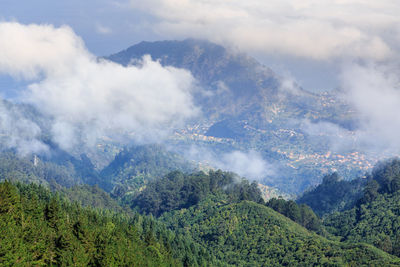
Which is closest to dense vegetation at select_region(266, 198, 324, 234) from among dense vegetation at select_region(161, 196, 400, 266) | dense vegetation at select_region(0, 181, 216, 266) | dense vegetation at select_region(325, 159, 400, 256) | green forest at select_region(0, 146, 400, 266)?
green forest at select_region(0, 146, 400, 266)

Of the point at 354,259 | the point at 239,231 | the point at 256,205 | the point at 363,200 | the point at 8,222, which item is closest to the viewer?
the point at 8,222

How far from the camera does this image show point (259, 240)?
133 m

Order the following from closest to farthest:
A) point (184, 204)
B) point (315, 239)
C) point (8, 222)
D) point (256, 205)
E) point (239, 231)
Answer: point (8, 222) < point (315, 239) < point (239, 231) < point (256, 205) < point (184, 204)

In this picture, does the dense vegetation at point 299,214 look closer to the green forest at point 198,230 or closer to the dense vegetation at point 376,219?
the green forest at point 198,230

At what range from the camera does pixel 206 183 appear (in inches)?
7392

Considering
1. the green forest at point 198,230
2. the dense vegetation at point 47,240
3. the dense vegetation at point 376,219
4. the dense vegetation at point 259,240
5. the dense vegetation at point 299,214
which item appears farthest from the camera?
the dense vegetation at point 299,214

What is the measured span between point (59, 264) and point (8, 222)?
8.31 metres

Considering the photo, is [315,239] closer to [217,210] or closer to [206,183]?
[217,210]

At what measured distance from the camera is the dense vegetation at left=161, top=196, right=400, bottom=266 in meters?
112

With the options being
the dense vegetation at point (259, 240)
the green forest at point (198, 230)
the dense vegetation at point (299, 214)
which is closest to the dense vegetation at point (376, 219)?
the green forest at point (198, 230)

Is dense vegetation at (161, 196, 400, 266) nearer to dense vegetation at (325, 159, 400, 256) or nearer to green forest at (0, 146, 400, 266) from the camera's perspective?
green forest at (0, 146, 400, 266)

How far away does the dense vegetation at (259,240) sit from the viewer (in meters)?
112

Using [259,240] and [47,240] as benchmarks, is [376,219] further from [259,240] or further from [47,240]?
[47,240]

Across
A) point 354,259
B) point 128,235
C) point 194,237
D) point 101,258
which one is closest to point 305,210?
point 194,237
